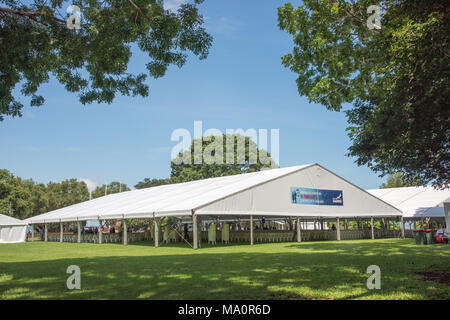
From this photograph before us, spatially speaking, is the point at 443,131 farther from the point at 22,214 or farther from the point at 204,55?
the point at 22,214

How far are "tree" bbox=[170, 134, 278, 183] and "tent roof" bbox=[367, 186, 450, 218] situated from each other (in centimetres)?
1932

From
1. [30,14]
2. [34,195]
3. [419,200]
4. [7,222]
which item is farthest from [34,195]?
[30,14]

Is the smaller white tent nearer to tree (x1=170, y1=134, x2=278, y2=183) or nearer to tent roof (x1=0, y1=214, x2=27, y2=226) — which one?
tent roof (x1=0, y1=214, x2=27, y2=226)

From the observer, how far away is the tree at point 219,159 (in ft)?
172

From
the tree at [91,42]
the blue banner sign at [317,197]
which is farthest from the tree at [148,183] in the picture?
the tree at [91,42]

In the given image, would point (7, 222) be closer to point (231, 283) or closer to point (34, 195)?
point (34, 195)

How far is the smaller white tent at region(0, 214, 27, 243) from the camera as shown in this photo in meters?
33.5

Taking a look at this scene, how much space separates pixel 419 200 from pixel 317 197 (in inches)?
481

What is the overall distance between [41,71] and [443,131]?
10.6m

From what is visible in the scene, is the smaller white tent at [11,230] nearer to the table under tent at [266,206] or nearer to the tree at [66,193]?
the table under tent at [266,206]

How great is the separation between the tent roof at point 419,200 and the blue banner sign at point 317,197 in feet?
25.1

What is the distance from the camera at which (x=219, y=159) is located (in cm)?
5256

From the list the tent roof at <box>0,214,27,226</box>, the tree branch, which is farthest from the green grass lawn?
the tent roof at <box>0,214,27,226</box>

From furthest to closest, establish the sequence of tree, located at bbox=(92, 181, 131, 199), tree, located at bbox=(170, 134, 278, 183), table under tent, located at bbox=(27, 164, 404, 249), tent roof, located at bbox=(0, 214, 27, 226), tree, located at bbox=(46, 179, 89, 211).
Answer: tree, located at bbox=(92, 181, 131, 199), tree, located at bbox=(46, 179, 89, 211), tree, located at bbox=(170, 134, 278, 183), tent roof, located at bbox=(0, 214, 27, 226), table under tent, located at bbox=(27, 164, 404, 249)
